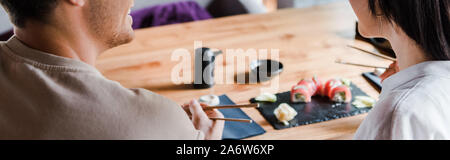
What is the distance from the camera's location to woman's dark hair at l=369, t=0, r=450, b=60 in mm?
1094

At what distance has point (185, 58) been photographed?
2.26 m

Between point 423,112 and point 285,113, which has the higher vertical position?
point 423,112

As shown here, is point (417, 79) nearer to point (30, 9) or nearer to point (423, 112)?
point (423, 112)

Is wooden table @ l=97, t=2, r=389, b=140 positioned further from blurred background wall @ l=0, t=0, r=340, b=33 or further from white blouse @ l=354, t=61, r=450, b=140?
blurred background wall @ l=0, t=0, r=340, b=33

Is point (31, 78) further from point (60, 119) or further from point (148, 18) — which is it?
point (148, 18)

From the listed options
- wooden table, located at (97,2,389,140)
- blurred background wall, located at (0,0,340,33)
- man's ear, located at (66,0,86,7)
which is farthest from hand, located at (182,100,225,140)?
blurred background wall, located at (0,0,340,33)

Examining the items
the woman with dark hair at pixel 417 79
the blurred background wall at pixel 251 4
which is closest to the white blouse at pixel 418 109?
the woman with dark hair at pixel 417 79

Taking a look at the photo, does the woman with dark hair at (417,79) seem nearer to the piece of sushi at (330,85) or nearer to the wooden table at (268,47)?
the wooden table at (268,47)

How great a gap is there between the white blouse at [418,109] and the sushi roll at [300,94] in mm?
612

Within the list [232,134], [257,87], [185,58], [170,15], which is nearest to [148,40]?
[185,58]

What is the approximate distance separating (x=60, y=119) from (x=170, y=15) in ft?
10.1

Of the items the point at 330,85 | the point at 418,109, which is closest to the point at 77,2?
the point at 418,109

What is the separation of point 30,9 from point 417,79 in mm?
1009

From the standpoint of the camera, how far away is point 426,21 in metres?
1.11
